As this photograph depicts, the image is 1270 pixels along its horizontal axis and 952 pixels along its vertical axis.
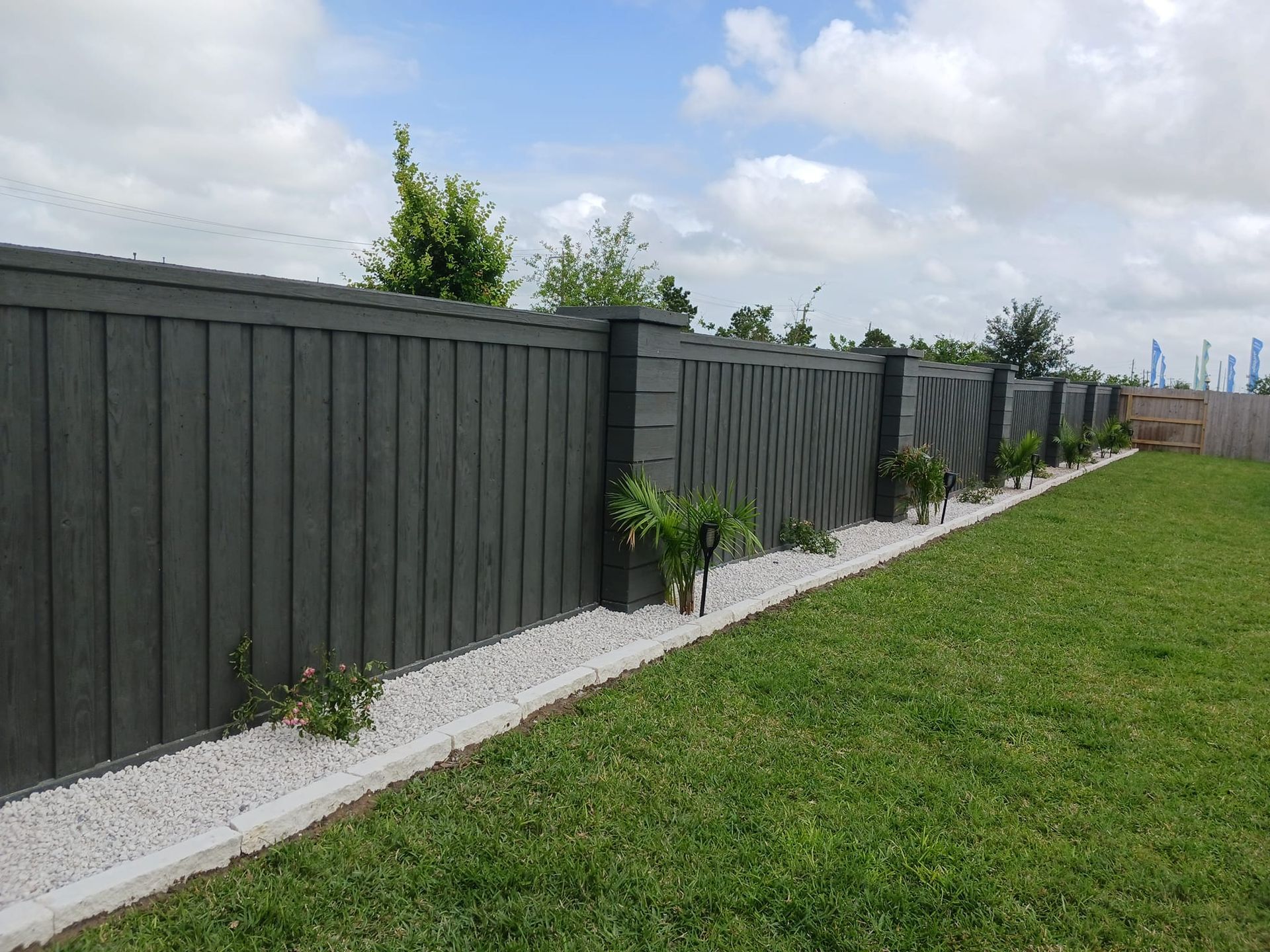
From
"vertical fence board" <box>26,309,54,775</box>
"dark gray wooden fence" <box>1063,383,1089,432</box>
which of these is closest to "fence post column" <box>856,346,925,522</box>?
"vertical fence board" <box>26,309,54,775</box>

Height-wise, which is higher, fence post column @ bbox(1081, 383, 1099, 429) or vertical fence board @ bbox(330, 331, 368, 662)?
fence post column @ bbox(1081, 383, 1099, 429)

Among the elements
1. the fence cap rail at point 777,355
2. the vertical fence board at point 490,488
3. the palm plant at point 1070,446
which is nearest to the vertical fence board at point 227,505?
the vertical fence board at point 490,488

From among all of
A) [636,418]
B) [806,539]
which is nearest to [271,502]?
[636,418]

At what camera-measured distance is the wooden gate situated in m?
22.1

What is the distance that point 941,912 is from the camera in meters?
2.45

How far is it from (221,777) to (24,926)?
0.86 meters

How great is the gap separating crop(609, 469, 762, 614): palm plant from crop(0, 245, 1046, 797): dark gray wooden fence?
0.13m

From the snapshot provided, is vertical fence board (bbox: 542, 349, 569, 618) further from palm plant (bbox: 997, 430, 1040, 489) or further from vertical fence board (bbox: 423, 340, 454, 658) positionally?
palm plant (bbox: 997, 430, 1040, 489)

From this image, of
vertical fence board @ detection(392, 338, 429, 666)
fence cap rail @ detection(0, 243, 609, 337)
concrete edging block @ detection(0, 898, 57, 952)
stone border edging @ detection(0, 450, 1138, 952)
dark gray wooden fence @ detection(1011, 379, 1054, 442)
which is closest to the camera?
concrete edging block @ detection(0, 898, 57, 952)

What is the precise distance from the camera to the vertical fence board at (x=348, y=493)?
140 inches

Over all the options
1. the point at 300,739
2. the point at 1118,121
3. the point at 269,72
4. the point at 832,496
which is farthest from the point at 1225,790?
the point at 1118,121

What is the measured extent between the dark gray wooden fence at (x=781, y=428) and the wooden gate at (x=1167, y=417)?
1734 cm

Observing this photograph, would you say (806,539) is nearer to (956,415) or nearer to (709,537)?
(709,537)

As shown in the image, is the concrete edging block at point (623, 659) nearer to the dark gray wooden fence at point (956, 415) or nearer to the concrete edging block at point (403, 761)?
the concrete edging block at point (403, 761)
